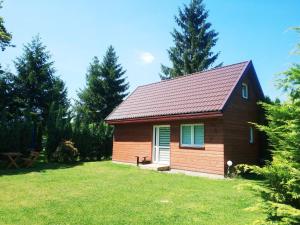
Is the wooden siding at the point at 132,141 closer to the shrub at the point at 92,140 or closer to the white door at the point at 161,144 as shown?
the white door at the point at 161,144

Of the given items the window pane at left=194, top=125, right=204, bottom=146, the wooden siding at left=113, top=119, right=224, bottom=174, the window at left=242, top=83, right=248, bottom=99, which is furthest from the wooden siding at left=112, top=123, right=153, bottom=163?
the window at left=242, top=83, right=248, bottom=99

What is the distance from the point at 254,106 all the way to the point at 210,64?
1817 cm

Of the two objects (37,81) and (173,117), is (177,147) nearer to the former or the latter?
(173,117)

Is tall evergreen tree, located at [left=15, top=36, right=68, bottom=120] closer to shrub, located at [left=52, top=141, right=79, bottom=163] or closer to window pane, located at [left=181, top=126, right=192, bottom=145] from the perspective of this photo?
shrub, located at [left=52, top=141, right=79, bottom=163]

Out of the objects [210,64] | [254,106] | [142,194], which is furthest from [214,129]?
[210,64]

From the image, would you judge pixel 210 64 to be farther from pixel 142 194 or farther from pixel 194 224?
pixel 194 224

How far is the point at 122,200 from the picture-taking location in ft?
27.3

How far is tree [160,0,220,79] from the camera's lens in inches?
1326

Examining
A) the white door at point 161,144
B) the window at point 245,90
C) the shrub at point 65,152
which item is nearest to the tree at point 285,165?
the white door at point 161,144

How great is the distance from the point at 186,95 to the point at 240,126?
355 centimetres

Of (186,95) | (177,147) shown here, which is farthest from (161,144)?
(186,95)

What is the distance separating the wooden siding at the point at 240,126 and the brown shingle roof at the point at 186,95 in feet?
2.21

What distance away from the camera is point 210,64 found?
3397 cm

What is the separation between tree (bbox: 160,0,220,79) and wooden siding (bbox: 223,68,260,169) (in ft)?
56.7
